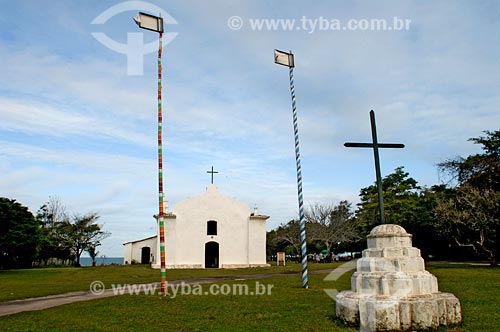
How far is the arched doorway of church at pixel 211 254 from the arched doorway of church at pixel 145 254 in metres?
9.66

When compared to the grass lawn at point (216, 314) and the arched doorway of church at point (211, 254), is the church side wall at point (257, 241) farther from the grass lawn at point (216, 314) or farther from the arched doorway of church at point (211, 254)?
the grass lawn at point (216, 314)

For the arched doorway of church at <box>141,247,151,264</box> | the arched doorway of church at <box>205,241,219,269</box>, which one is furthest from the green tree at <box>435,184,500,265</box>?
the arched doorway of church at <box>141,247,151,264</box>

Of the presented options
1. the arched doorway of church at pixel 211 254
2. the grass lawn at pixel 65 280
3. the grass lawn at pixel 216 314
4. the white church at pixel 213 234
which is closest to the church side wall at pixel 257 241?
the white church at pixel 213 234

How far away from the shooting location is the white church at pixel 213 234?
3731 cm

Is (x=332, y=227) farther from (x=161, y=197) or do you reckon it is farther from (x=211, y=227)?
(x=161, y=197)

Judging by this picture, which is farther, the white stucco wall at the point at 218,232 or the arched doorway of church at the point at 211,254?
the arched doorway of church at the point at 211,254

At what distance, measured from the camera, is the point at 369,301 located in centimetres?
744

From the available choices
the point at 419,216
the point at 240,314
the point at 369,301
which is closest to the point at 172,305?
the point at 240,314

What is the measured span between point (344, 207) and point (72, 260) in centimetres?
3434

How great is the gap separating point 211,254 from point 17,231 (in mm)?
16117

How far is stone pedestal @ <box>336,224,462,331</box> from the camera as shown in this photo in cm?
719

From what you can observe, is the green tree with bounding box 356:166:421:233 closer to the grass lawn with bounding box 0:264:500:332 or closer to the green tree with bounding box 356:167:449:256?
the green tree with bounding box 356:167:449:256

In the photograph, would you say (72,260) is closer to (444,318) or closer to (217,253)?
(217,253)

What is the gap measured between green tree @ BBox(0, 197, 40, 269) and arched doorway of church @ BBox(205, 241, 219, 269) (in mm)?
13997
